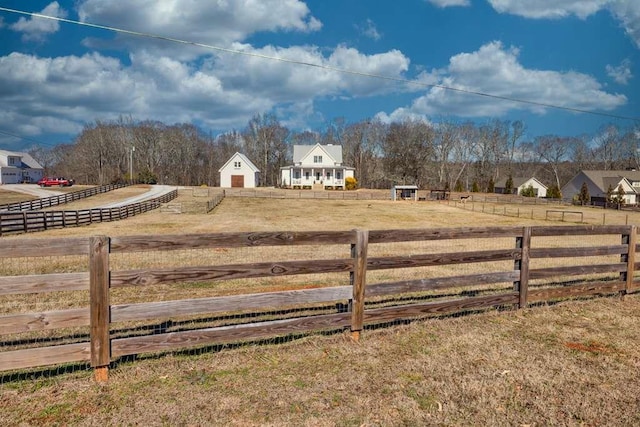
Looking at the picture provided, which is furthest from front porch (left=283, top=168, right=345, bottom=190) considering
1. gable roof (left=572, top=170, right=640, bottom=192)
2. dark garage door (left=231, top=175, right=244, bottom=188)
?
gable roof (left=572, top=170, right=640, bottom=192)

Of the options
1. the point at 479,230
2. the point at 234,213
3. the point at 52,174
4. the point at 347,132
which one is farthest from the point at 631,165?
the point at 52,174

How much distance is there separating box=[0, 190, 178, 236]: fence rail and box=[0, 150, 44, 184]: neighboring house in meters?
64.4

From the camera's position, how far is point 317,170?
7862 cm

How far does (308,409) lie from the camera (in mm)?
4242

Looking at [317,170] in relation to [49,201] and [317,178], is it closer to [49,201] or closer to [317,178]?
[317,178]

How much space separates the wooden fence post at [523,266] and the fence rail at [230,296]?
0.7 inches

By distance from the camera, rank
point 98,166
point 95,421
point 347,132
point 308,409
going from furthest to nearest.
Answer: point 347,132 < point 98,166 < point 308,409 < point 95,421

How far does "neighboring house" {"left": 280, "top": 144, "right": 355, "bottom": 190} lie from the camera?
255 ft

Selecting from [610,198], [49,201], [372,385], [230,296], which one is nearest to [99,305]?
[230,296]

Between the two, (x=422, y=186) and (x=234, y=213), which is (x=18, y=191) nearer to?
(x=234, y=213)

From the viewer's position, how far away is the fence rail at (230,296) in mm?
4699

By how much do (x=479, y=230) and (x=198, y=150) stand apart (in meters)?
110

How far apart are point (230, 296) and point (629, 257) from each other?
8.37 meters

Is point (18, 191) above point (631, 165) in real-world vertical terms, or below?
below
